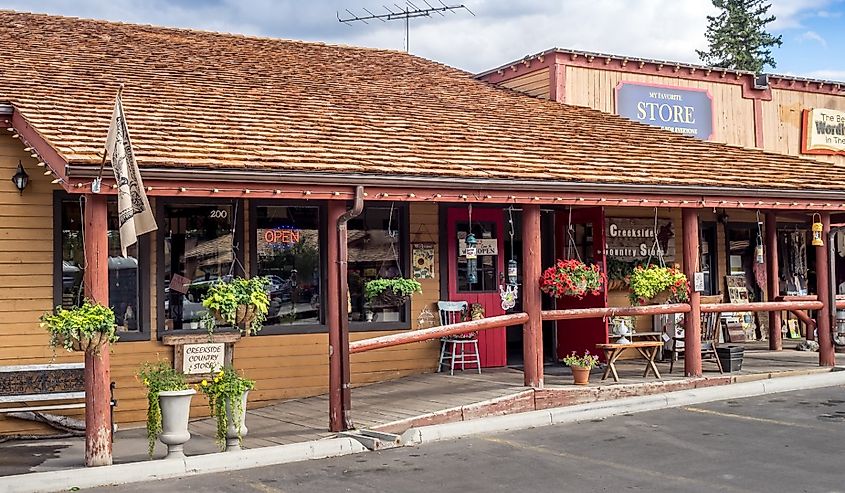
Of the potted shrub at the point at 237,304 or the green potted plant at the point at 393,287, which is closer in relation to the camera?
the potted shrub at the point at 237,304

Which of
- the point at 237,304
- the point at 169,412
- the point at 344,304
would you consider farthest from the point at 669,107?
the point at 169,412

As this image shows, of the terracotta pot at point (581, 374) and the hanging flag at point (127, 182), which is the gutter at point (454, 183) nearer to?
the hanging flag at point (127, 182)

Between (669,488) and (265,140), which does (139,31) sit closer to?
(265,140)

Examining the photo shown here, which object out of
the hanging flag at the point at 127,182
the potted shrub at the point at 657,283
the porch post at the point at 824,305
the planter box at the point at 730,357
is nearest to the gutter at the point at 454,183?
the hanging flag at the point at 127,182

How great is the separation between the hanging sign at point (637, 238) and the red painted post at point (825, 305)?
8.49ft

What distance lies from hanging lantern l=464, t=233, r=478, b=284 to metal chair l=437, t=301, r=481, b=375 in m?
0.42

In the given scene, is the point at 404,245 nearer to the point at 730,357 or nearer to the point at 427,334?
the point at 427,334

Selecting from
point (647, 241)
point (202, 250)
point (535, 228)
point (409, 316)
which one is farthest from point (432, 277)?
point (647, 241)

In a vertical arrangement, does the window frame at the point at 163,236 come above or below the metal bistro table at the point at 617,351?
above

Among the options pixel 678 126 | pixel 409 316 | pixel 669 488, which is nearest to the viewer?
pixel 669 488

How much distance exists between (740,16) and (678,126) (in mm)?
31937

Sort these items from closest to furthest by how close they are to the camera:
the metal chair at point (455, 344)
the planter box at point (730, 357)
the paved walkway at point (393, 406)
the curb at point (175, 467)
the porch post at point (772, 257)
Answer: the curb at point (175, 467) → the paved walkway at point (393, 406) → the planter box at point (730, 357) → the metal chair at point (455, 344) → the porch post at point (772, 257)

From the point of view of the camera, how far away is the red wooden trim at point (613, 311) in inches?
457

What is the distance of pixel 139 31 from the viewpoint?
1503 centimetres
